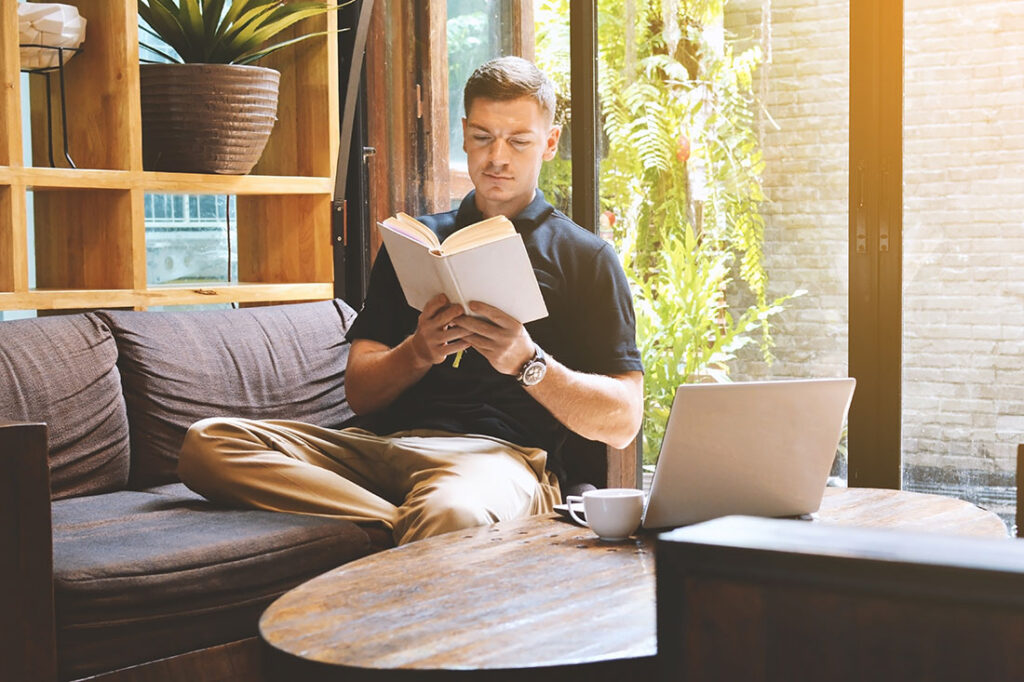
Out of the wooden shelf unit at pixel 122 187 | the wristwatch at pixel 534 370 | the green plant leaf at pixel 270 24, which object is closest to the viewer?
the wristwatch at pixel 534 370

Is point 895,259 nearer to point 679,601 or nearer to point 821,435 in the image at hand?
point 821,435

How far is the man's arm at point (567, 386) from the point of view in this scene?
2.09 metres

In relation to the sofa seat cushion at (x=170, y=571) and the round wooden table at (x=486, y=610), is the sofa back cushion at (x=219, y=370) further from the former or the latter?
the round wooden table at (x=486, y=610)

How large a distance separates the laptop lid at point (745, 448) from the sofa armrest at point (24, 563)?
3.06 ft

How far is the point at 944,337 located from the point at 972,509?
938 mm

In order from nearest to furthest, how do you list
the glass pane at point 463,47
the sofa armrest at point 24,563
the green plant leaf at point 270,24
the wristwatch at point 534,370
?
the sofa armrest at point 24,563, the wristwatch at point 534,370, the green plant leaf at point 270,24, the glass pane at point 463,47

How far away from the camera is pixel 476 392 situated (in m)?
2.46

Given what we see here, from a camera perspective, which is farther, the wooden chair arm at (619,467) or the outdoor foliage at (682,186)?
the outdoor foliage at (682,186)

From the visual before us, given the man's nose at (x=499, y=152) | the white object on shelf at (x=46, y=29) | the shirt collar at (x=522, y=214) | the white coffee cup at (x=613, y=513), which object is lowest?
the white coffee cup at (x=613, y=513)

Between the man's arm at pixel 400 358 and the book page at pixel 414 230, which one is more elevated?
the book page at pixel 414 230

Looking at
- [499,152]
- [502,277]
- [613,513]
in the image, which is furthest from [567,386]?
[613,513]

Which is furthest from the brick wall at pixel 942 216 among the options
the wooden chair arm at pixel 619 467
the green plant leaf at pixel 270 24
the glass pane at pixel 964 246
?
the green plant leaf at pixel 270 24

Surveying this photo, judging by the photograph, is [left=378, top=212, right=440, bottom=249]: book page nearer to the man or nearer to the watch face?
the man

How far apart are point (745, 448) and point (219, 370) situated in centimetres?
151
